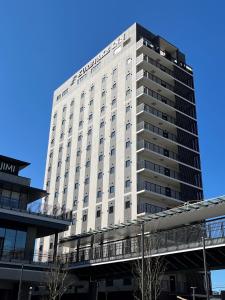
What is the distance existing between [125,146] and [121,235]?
1014 inches

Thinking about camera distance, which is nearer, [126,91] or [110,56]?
[126,91]

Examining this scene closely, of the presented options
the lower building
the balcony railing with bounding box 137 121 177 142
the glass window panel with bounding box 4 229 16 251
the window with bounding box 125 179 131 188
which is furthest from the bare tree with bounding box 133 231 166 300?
the balcony railing with bounding box 137 121 177 142

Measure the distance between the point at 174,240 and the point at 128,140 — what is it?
3597 cm

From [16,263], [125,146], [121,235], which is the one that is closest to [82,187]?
Result: [125,146]

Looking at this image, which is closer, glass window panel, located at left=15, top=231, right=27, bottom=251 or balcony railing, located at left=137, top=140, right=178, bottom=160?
glass window panel, located at left=15, top=231, right=27, bottom=251

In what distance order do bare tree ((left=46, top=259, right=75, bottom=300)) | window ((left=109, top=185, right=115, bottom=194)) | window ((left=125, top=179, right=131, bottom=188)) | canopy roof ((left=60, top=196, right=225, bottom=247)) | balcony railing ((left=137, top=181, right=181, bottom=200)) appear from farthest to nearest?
1. window ((left=109, top=185, right=115, bottom=194))
2. window ((left=125, top=179, right=131, bottom=188))
3. balcony railing ((left=137, top=181, right=181, bottom=200))
4. bare tree ((left=46, top=259, right=75, bottom=300))
5. canopy roof ((left=60, top=196, right=225, bottom=247))

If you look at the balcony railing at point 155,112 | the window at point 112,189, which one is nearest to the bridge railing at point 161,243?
the window at point 112,189

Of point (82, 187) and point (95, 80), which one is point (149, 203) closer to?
point (82, 187)

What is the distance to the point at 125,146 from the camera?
69312 millimetres

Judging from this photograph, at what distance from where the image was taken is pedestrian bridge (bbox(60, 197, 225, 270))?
32.0 metres

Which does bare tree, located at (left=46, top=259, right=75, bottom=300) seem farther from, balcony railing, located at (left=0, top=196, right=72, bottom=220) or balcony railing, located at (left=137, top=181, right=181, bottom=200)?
balcony railing, located at (left=137, top=181, right=181, bottom=200)

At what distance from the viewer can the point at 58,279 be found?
41688 mm

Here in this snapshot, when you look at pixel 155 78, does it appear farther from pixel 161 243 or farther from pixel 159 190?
pixel 161 243

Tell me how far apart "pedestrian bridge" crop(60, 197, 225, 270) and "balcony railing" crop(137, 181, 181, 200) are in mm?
18615
